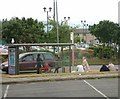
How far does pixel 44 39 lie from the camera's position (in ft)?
180

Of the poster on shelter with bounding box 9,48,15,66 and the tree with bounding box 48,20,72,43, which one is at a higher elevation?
the tree with bounding box 48,20,72,43

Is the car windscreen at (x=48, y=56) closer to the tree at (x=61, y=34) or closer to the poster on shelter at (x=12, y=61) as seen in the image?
the poster on shelter at (x=12, y=61)

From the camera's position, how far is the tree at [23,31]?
192 ft

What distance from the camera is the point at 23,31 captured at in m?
59.6

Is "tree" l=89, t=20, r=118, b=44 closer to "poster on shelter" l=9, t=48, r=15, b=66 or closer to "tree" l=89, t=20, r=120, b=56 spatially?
"tree" l=89, t=20, r=120, b=56

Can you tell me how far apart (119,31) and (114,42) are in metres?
2.18

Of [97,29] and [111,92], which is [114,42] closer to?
[97,29]

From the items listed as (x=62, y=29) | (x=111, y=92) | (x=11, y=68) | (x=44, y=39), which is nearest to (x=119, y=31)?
(x=62, y=29)

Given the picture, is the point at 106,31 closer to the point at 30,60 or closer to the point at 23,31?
the point at 23,31

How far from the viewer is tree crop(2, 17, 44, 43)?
5847 centimetres

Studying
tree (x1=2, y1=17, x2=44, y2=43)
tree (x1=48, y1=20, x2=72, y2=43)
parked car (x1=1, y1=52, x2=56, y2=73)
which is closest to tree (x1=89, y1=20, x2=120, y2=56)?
tree (x1=48, y1=20, x2=72, y2=43)

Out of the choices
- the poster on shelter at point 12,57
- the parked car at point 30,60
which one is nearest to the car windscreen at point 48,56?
the parked car at point 30,60

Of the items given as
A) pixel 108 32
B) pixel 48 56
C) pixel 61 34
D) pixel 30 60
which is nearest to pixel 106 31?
pixel 108 32

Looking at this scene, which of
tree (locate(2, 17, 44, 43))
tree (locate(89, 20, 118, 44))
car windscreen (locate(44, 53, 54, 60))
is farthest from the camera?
tree (locate(2, 17, 44, 43))
